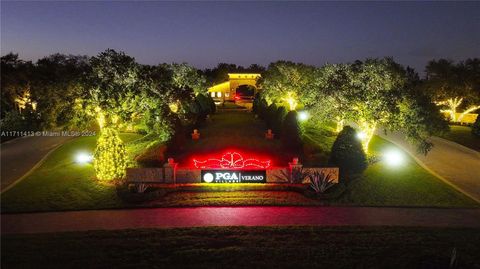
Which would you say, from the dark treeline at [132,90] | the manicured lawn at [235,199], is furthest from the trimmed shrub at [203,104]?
the manicured lawn at [235,199]

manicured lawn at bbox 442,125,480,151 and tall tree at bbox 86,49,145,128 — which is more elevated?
tall tree at bbox 86,49,145,128

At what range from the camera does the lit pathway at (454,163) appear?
20969 millimetres

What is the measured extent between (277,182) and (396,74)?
9210mm

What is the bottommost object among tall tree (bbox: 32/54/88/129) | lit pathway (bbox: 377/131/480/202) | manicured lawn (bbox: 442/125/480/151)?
lit pathway (bbox: 377/131/480/202)

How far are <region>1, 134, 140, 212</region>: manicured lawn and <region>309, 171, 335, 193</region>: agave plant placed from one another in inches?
326

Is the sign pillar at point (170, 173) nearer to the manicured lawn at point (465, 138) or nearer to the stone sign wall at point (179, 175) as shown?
the stone sign wall at point (179, 175)

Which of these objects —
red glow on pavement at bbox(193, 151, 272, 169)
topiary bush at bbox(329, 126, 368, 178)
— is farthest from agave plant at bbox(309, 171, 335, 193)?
red glow on pavement at bbox(193, 151, 272, 169)

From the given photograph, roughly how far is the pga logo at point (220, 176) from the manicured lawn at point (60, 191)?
397cm

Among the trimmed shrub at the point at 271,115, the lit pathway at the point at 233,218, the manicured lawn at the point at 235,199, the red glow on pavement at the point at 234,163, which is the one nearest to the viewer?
the lit pathway at the point at 233,218

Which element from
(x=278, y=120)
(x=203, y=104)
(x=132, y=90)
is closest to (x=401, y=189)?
(x=132, y=90)

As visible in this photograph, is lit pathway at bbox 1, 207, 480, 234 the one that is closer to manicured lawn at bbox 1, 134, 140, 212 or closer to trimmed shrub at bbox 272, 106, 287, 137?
manicured lawn at bbox 1, 134, 140, 212

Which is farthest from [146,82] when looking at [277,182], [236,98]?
[236,98]

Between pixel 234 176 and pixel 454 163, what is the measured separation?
14190 millimetres

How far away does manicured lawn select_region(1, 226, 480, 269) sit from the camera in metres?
11.4
